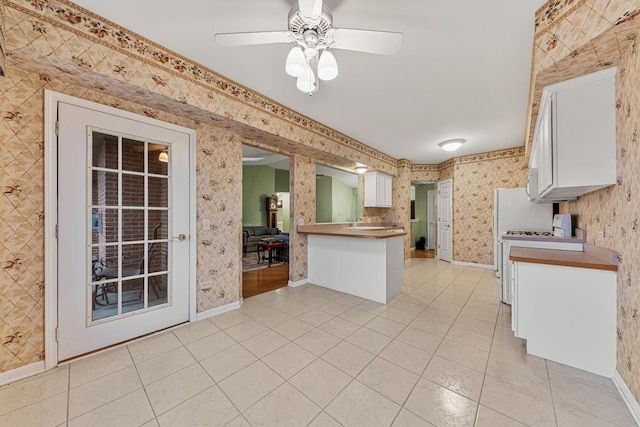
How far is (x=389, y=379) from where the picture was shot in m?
1.61

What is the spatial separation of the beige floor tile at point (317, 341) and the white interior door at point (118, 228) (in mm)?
1308

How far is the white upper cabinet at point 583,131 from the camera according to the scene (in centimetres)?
160

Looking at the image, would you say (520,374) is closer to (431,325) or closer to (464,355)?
(464,355)

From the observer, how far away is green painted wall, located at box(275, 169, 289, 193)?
8.51 m

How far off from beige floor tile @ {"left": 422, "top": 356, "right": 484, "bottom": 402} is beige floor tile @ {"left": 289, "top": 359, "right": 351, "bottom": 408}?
0.61 m

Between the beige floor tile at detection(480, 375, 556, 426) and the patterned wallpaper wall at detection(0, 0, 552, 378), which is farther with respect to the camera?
the patterned wallpaper wall at detection(0, 0, 552, 378)

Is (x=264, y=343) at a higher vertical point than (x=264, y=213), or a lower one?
lower

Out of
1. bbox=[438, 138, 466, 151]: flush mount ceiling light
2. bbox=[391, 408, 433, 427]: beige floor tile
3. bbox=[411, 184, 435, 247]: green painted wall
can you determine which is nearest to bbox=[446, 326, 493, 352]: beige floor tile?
bbox=[391, 408, 433, 427]: beige floor tile

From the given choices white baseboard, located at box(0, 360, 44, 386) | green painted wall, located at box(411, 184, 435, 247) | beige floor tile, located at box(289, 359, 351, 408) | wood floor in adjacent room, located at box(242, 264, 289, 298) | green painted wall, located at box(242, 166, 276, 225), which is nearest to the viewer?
beige floor tile, located at box(289, 359, 351, 408)

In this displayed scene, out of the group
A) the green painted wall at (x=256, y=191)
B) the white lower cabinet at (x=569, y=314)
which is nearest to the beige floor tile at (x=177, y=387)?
the white lower cabinet at (x=569, y=314)

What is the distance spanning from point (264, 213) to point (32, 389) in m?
6.59

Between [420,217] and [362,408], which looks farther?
[420,217]

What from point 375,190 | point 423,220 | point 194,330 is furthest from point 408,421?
point 423,220

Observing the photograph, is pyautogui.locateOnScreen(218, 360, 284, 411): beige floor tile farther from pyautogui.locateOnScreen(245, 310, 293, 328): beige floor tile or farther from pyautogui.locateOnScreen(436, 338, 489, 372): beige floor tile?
pyautogui.locateOnScreen(436, 338, 489, 372): beige floor tile
